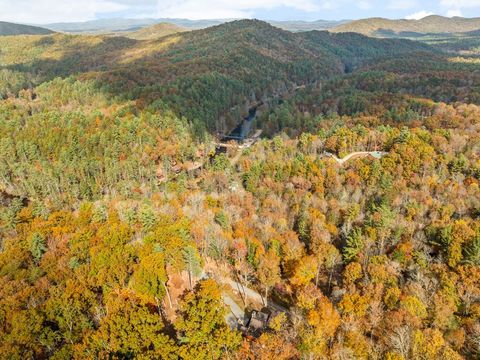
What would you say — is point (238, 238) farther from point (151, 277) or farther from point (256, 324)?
point (151, 277)

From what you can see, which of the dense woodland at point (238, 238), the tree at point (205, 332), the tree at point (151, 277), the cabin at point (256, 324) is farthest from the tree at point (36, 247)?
the cabin at point (256, 324)

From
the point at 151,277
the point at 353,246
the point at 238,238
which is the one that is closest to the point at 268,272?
the point at 238,238

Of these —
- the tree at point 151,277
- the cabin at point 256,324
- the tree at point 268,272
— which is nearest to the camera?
the cabin at point 256,324

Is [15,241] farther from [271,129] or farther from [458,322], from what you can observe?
[271,129]

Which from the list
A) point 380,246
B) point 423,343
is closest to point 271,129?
point 380,246

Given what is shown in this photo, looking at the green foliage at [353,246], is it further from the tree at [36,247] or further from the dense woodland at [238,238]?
the tree at [36,247]

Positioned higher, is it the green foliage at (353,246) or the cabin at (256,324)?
the green foliage at (353,246)
